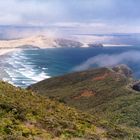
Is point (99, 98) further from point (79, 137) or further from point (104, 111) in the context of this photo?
point (79, 137)

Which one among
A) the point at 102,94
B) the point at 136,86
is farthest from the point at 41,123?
the point at 136,86

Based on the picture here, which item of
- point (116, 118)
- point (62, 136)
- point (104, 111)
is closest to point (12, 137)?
point (62, 136)

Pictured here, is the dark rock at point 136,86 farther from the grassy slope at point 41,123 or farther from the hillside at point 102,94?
the grassy slope at point 41,123

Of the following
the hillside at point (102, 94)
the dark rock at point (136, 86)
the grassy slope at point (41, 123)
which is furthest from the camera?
the dark rock at point (136, 86)

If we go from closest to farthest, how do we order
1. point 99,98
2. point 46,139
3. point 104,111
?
point 46,139 → point 104,111 → point 99,98

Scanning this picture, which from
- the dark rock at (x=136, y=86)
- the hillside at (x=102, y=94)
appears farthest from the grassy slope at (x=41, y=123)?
the dark rock at (x=136, y=86)

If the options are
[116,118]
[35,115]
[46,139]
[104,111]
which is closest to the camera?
[46,139]
